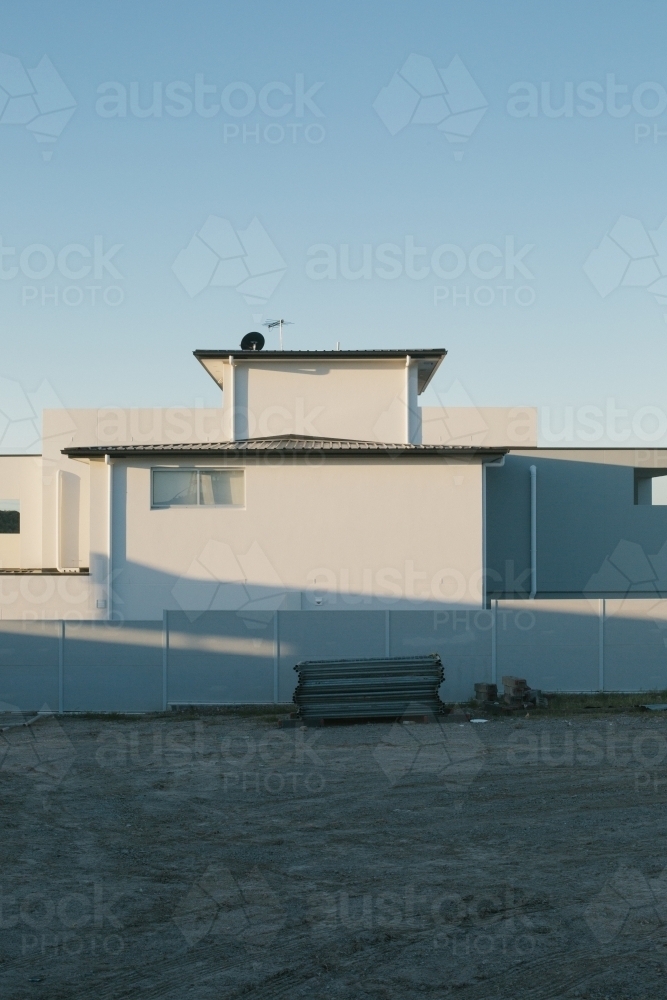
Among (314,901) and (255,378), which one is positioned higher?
(255,378)

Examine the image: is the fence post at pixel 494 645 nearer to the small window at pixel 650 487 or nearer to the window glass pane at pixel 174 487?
the window glass pane at pixel 174 487

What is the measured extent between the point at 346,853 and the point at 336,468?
46.8 ft

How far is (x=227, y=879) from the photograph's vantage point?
8484 millimetres

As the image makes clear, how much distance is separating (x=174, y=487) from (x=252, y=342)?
28.4 feet

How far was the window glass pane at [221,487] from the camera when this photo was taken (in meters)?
23.1

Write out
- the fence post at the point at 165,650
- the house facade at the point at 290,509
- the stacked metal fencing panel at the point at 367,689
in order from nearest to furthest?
1. the stacked metal fencing panel at the point at 367,689
2. the fence post at the point at 165,650
3. the house facade at the point at 290,509

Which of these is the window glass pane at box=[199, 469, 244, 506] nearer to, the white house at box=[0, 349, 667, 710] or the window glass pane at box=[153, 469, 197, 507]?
the white house at box=[0, 349, 667, 710]

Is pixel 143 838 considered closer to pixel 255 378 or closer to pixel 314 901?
pixel 314 901

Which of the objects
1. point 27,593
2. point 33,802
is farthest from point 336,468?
point 33,802

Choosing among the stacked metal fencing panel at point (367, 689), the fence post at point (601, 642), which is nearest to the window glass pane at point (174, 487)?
the stacked metal fencing panel at point (367, 689)

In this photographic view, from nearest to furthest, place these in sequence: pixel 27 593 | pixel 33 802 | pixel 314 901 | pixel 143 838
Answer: pixel 314 901
pixel 143 838
pixel 33 802
pixel 27 593

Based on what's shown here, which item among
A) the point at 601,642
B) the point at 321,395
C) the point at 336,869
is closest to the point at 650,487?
the point at 321,395

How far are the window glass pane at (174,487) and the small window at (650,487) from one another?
15317mm

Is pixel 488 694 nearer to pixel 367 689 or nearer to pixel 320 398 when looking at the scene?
pixel 367 689
